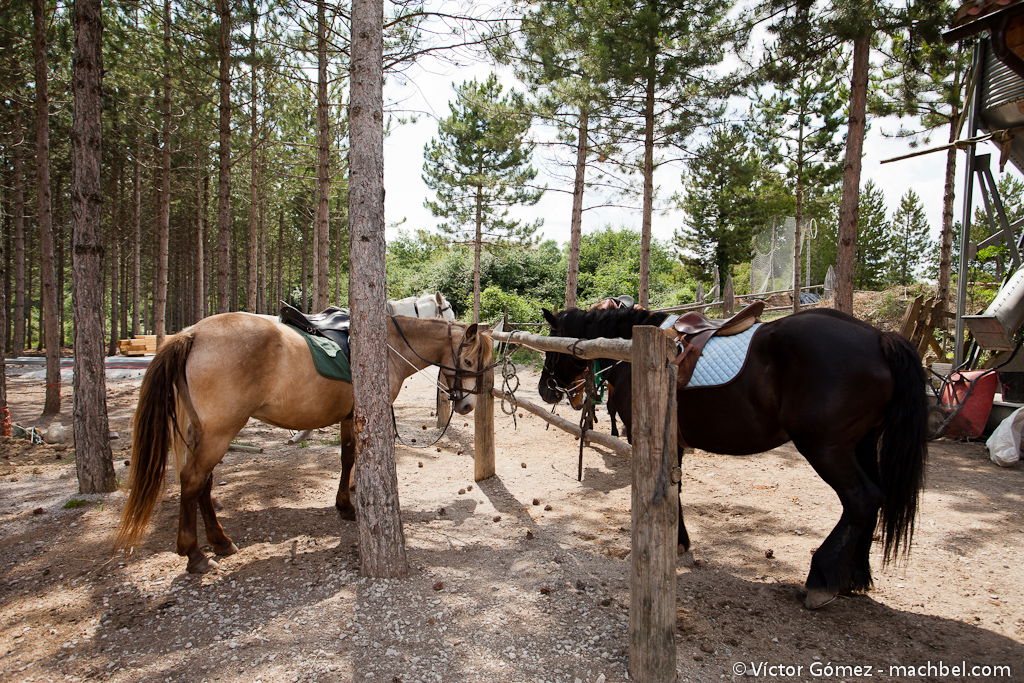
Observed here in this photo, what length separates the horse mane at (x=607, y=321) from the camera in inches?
166

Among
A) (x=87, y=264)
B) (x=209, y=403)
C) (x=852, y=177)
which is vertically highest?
(x=852, y=177)

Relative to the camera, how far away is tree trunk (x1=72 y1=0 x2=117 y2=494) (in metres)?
4.82

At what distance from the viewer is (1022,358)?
7555mm

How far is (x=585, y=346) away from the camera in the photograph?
11.0ft

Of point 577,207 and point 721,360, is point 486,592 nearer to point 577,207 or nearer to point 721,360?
point 721,360

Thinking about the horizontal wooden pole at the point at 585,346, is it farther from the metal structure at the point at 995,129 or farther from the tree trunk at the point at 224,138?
the tree trunk at the point at 224,138

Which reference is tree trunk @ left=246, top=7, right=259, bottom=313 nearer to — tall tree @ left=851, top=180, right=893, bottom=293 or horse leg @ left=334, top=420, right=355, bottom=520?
horse leg @ left=334, top=420, right=355, bottom=520

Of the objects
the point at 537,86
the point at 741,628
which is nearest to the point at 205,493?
the point at 741,628

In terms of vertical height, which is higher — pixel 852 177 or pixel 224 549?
pixel 852 177

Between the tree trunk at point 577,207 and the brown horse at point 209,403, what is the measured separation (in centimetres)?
925

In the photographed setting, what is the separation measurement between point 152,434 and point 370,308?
164 centimetres

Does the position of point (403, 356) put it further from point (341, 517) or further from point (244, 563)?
point (244, 563)

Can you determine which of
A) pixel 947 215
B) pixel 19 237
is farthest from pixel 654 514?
pixel 19 237

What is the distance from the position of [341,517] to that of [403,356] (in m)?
1.42
